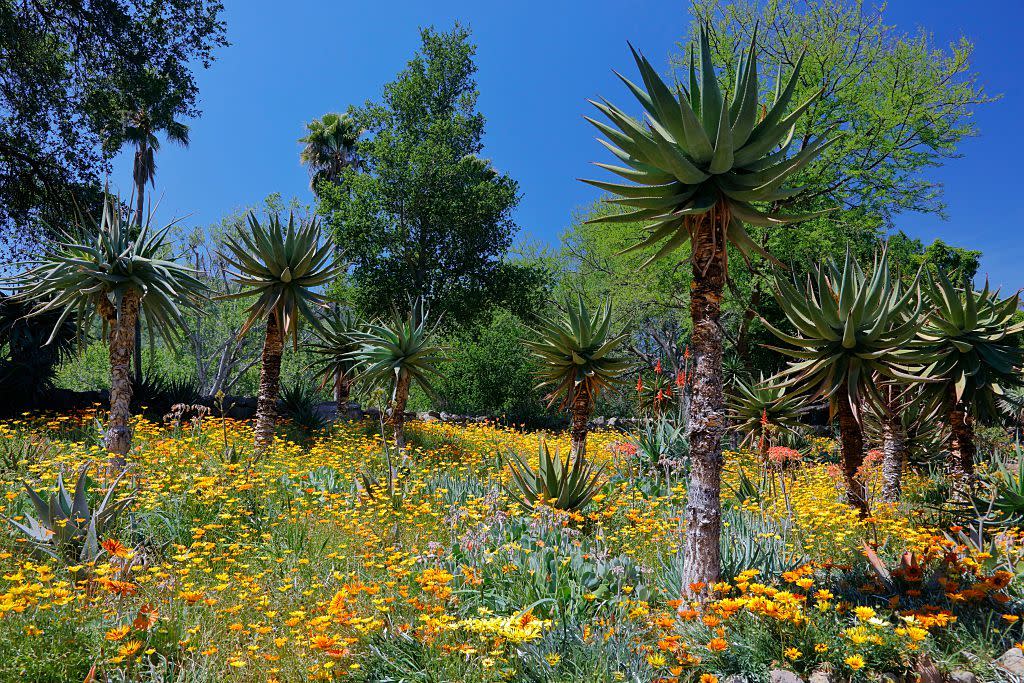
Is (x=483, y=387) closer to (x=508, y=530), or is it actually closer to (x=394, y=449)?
(x=394, y=449)

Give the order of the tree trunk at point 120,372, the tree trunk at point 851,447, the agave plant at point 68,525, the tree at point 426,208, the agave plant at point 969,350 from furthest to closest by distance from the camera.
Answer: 1. the tree at point 426,208
2. the tree trunk at point 120,372
3. the agave plant at point 969,350
4. the tree trunk at point 851,447
5. the agave plant at point 68,525

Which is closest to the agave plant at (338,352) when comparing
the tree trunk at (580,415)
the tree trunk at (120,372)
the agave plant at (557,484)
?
the tree trunk at (120,372)

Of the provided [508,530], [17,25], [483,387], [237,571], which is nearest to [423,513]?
[508,530]

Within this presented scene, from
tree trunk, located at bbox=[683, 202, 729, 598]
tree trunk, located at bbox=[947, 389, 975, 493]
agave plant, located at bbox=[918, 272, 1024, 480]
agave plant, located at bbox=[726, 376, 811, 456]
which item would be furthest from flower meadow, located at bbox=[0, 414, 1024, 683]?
agave plant, located at bbox=[726, 376, 811, 456]

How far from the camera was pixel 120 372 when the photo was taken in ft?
30.3

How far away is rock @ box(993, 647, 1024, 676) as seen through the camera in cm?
326

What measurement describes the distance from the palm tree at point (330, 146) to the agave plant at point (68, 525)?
2536cm

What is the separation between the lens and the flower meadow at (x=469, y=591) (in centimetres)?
341

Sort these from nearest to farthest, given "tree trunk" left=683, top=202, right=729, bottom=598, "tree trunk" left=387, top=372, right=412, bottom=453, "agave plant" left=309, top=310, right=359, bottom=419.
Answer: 1. "tree trunk" left=683, top=202, right=729, bottom=598
2. "tree trunk" left=387, top=372, right=412, bottom=453
3. "agave plant" left=309, top=310, right=359, bottom=419

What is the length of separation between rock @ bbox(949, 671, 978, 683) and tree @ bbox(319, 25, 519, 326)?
1865 cm

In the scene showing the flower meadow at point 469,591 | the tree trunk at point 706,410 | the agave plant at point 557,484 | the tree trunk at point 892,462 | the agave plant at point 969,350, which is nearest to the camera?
the flower meadow at point 469,591

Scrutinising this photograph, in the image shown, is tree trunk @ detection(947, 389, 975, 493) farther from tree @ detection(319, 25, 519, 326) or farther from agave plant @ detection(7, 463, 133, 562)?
tree @ detection(319, 25, 519, 326)

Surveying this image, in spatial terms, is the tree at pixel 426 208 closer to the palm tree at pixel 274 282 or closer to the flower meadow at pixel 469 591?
the palm tree at pixel 274 282

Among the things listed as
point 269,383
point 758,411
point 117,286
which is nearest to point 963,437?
point 758,411
